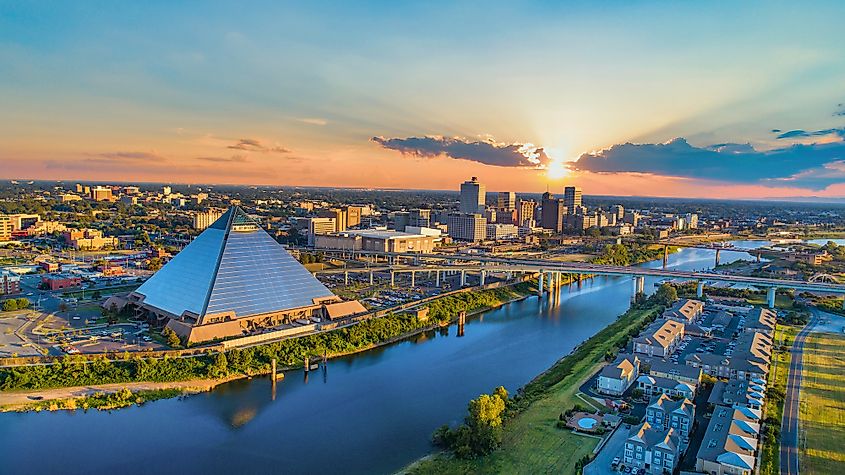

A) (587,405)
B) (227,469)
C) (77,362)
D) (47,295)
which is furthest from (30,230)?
(587,405)

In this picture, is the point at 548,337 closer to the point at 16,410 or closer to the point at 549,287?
the point at 549,287

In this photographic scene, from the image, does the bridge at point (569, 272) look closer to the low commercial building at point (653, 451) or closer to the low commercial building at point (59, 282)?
the low commercial building at point (59, 282)

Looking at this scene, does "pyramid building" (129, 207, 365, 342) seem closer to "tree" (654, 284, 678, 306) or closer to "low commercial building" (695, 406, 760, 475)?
"low commercial building" (695, 406, 760, 475)

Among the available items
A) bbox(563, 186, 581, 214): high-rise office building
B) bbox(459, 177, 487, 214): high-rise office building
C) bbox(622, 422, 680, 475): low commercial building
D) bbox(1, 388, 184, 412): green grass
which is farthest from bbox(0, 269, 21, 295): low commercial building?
bbox(563, 186, 581, 214): high-rise office building

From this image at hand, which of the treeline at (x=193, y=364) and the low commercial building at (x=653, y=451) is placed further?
the treeline at (x=193, y=364)

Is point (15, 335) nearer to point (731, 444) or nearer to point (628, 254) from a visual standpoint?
point (731, 444)

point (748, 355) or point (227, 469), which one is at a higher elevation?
point (748, 355)

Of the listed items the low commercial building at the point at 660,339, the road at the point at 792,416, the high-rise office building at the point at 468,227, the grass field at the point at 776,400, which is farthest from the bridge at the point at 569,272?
the high-rise office building at the point at 468,227
